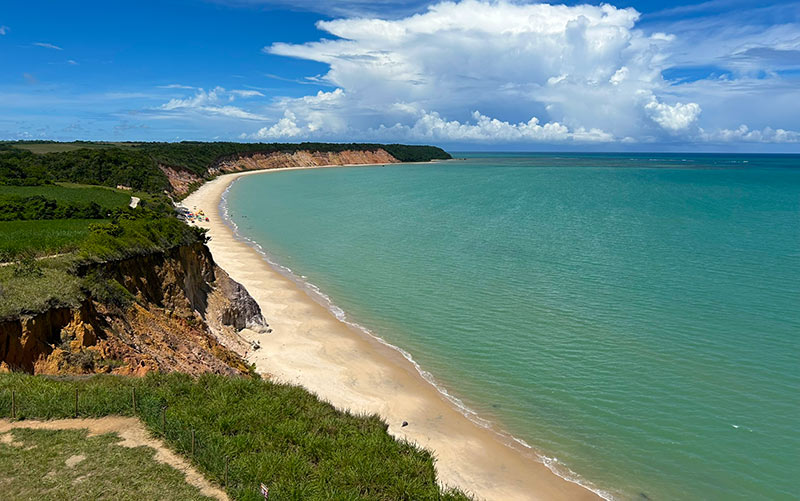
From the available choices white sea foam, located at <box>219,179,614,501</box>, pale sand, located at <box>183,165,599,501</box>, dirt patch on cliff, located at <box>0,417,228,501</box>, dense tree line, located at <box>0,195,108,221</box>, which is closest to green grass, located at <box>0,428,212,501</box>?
dirt patch on cliff, located at <box>0,417,228,501</box>

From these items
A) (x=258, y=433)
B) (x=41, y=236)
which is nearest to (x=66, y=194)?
(x=41, y=236)

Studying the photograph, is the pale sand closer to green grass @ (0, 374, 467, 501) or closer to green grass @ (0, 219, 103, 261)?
green grass @ (0, 374, 467, 501)

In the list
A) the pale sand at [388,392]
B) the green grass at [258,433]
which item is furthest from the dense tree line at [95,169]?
the green grass at [258,433]

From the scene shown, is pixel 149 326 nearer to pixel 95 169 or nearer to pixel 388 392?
pixel 388 392

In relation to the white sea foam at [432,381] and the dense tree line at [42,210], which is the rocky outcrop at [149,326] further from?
the dense tree line at [42,210]

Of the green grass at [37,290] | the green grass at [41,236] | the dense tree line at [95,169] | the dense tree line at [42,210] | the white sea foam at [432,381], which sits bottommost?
the white sea foam at [432,381]

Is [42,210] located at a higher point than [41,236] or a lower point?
higher

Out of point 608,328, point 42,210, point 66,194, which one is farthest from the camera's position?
point 66,194

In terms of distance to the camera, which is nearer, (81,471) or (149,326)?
(81,471)
